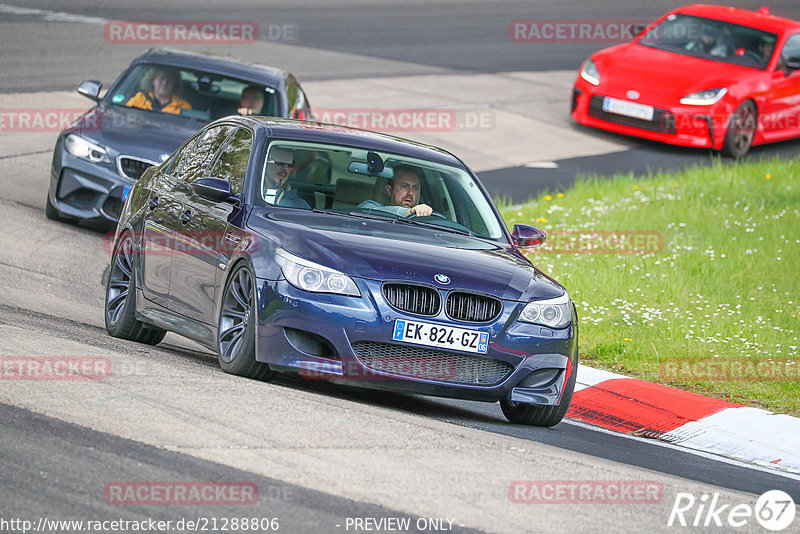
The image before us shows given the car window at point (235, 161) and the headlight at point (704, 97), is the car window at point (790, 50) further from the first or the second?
the car window at point (235, 161)

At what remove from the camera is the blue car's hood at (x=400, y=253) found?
301 inches

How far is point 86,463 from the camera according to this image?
5.77 meters

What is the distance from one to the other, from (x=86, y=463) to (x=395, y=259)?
2473mm

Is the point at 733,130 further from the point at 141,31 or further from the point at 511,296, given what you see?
the point at 511,296

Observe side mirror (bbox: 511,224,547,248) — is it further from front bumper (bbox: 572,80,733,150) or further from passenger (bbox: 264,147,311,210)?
front bumper (bbox: 572,80,733,150)

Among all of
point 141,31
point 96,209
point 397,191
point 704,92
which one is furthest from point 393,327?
point 141,31

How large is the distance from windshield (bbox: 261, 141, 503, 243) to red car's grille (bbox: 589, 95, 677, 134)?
11.5 meters

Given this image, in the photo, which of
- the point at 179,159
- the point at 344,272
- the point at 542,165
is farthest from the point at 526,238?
the point at 542,165

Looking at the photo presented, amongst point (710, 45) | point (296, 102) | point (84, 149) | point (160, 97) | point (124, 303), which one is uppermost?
point (124, 303)

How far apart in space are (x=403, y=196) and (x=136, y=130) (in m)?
5.47

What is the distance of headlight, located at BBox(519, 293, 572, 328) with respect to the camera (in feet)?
25.8

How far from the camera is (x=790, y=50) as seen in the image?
21391 mm

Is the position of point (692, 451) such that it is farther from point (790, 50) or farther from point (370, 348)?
point (790, 50)

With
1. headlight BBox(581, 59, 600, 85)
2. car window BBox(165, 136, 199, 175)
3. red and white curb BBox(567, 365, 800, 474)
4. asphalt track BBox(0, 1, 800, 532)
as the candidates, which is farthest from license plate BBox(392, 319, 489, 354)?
headlight BBox(581, 59, 600, 85)
